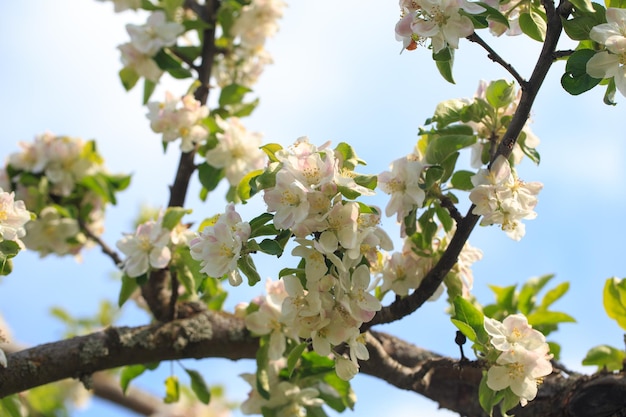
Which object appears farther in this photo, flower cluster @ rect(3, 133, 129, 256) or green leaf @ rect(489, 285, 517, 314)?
flower cluster @ rect(3, 133, 129, 256)

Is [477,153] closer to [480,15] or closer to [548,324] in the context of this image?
[480,15]

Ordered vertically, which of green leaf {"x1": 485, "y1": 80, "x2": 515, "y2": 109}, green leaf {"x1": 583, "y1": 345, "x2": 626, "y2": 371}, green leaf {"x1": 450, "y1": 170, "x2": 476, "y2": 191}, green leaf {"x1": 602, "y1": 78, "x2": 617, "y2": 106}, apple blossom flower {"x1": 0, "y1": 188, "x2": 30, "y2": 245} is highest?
green leaf {"x1": 485, "y1": 80, "x2": 515, "y2": 109}

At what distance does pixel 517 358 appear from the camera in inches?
58.4

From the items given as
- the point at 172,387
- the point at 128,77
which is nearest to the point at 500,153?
the point at 172,387

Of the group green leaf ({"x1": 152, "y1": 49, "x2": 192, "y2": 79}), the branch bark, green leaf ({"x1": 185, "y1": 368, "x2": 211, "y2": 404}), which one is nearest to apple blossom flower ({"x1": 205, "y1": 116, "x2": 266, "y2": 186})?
green leaf ({"x1": 152, "y1": 49, "x2": 192, "y2": 79})

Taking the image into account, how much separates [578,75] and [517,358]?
0.55 meters

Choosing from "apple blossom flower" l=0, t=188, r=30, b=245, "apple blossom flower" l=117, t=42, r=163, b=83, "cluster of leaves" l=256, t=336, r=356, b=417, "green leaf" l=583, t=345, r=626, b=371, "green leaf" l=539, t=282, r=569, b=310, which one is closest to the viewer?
"apple blossom flower" l=0, t=188, r=30, b=245

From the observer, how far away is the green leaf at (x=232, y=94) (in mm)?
2662

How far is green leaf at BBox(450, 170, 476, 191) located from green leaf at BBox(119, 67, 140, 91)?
134 centimetres

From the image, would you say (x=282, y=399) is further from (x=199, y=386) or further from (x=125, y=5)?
(x=125, y=5)

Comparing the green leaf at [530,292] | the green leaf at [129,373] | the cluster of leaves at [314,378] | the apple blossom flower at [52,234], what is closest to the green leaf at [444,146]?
the cluster of leaves at [314,378]

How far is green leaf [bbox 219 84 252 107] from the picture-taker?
2.66m

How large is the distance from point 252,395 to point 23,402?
0.69m

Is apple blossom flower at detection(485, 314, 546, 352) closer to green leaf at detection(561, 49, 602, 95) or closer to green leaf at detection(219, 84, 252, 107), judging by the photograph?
green leaf at detection(561, 49, 602, 95)
